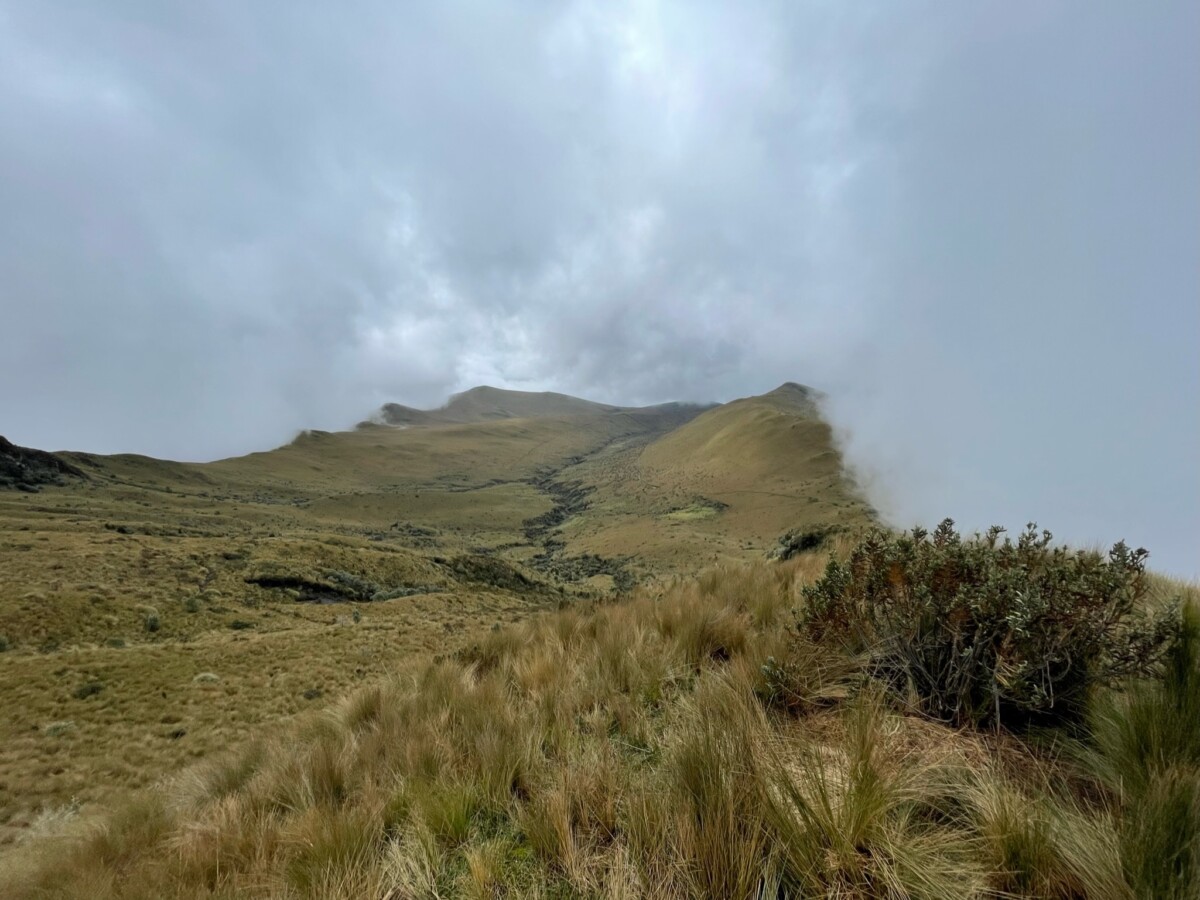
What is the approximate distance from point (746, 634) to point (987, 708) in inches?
78.9

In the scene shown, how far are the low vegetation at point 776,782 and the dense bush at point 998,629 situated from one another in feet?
0.07

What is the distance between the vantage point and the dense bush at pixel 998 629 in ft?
8.92

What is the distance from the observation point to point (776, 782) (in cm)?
212

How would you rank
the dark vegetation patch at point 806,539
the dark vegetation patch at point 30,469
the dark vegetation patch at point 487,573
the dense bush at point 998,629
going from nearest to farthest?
1. the dense bush at point 998,629
2. the dark vegetation patch at point 806,539
3. the dark vegetation patch at point 487,573
4. the dark vegetation patch at point 30,469

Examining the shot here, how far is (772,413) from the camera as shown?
129m

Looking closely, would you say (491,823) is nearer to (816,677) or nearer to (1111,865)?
(816,677)

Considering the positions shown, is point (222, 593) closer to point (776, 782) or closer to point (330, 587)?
point (330, 587)

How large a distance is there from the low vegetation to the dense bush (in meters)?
0.02

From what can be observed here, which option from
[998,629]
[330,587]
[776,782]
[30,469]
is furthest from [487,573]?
[30,469]

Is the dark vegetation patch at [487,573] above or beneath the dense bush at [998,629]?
beneath

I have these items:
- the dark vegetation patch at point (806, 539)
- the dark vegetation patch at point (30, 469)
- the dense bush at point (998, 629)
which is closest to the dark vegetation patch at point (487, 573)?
the dark vegetation patch at point (806, 539)

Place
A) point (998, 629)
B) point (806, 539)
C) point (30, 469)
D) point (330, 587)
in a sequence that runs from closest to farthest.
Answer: point (998, 629), point (806, 539), point (330, 587), point (30, 469)

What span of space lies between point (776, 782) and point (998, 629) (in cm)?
193

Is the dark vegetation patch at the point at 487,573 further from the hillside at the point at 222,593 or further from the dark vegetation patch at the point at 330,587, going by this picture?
the dark vegetation patch at the point at 330,587
